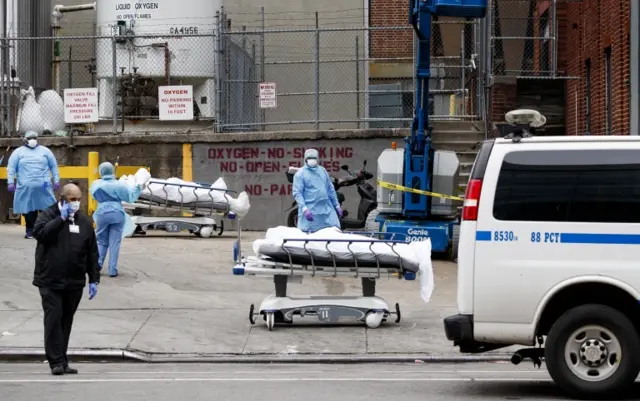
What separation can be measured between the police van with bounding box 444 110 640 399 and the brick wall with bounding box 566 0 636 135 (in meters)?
11.0

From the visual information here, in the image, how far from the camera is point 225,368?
1185cm

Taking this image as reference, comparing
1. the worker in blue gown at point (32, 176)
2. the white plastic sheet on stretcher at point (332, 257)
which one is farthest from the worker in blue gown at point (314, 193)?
the worker in blue gown at point (32, 176)

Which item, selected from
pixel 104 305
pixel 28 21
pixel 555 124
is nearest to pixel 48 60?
pixel 28 21

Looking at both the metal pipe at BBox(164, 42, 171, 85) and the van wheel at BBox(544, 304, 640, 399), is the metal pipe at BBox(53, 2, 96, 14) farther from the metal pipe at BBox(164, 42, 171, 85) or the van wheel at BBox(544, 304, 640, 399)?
the van wheel at BBox(544, 304, 640, 399)

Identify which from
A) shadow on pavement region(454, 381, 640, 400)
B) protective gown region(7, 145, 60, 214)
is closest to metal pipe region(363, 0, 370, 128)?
protective gown region(7, 145, 60, 214)

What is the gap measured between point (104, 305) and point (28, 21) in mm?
13650

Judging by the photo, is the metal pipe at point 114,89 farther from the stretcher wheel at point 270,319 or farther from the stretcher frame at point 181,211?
the stretcher wheel at point 270,319

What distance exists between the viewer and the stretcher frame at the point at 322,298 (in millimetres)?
12992

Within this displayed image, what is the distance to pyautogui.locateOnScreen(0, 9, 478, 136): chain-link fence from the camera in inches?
955

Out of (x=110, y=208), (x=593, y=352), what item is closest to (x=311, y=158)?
(x=110, y=208)

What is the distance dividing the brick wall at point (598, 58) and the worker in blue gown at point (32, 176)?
9.39 m

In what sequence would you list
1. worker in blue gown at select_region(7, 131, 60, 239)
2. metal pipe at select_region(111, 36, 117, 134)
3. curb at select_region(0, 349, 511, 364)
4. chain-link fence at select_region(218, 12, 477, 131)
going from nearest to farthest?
1. curb at select_region(0, 349, 511, 364)
2. worker in blue gown at select_region(7, 131, 60, 239)
3. metal pipe at select_region(111, 36, 117, 134)
4. chain-link fence at select_region(218, 12, 477, 131)

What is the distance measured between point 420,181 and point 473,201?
1006cm

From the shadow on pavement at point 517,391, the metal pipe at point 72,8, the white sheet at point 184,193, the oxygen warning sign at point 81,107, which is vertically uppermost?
the metal pipe at point 72,8
